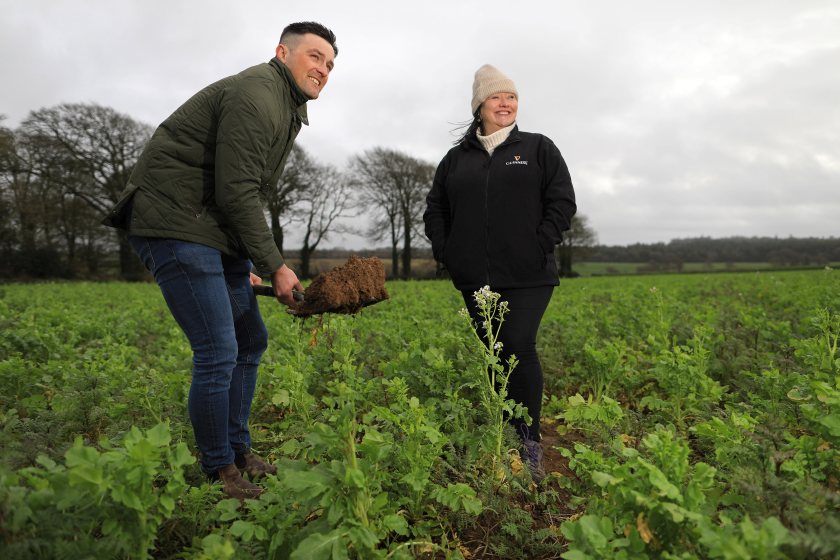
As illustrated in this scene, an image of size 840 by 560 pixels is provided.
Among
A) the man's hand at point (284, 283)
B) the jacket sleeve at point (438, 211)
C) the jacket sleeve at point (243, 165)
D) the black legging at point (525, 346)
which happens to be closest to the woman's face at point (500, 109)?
the jacket sleeve at point (438, 211)

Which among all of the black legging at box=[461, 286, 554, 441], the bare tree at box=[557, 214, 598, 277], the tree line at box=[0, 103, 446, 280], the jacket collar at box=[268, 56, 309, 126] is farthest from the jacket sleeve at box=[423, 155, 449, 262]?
the bare tree at box=[557, 214, 598, 277]

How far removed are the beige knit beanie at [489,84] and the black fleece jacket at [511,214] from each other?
279mm

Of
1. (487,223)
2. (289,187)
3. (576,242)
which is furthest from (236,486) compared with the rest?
(576,242)

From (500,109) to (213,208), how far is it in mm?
1925

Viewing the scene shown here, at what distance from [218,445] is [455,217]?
1.94m

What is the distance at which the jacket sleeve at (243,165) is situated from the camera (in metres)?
2.36

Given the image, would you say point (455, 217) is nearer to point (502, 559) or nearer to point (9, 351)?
point (502, 559)

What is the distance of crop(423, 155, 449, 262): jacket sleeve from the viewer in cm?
362

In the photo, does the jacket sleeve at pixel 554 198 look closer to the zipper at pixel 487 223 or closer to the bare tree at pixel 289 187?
the zipper at pixel 487 223

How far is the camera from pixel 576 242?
49.5 metres

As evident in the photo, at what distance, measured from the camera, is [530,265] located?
321 centimetres

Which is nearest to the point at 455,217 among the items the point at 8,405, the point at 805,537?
the point at 805,537

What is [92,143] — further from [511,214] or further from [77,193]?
[511,214]

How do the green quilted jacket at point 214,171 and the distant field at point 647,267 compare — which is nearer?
the green quilted jacket at point 214,171
